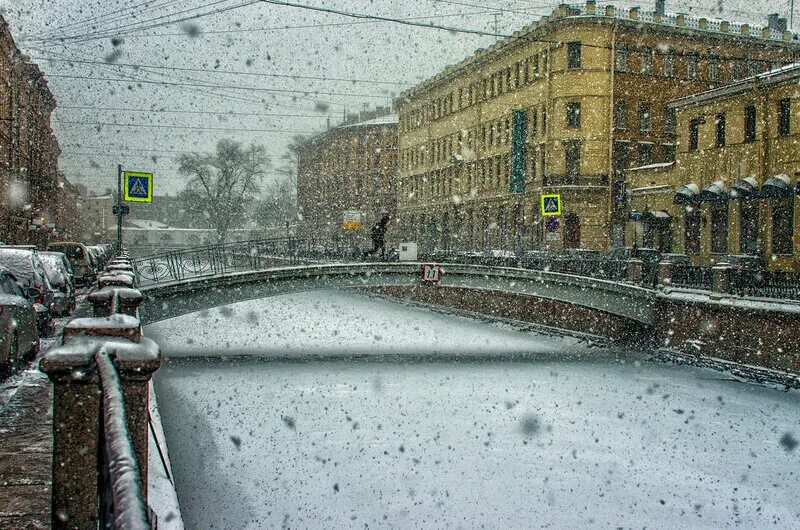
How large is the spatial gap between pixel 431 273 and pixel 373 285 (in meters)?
1.90

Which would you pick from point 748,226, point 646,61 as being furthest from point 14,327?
point 646,61

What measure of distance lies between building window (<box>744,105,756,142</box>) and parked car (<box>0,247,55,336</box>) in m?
26.7

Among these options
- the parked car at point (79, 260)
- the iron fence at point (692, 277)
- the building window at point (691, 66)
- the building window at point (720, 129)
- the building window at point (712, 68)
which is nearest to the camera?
the iron fence at point (692, 277)

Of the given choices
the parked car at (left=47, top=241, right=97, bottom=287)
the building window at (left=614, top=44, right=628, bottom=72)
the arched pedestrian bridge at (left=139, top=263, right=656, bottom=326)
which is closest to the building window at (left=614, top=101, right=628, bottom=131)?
the building window at (left=614, top=44, right=628, bottom=72)

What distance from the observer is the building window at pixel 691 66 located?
51469 mm

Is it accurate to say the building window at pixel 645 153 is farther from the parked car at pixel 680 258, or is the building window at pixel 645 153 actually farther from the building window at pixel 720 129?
the parked car at pixel 680 258

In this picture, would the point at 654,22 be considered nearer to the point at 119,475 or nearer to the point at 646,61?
the point at 646,61

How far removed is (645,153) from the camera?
165 ft

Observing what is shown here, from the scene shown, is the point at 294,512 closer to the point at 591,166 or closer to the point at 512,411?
the point at 512,411

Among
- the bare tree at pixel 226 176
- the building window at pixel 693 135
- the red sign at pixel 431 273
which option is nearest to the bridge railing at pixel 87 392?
the red sign at pixel 431 273

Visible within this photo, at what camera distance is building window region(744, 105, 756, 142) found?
33125 millimetres

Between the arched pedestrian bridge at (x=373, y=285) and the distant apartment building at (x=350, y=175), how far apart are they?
5172 cm

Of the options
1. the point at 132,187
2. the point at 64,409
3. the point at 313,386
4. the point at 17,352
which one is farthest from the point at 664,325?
the point at 64,409

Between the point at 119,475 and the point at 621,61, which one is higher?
the point at 621,61
